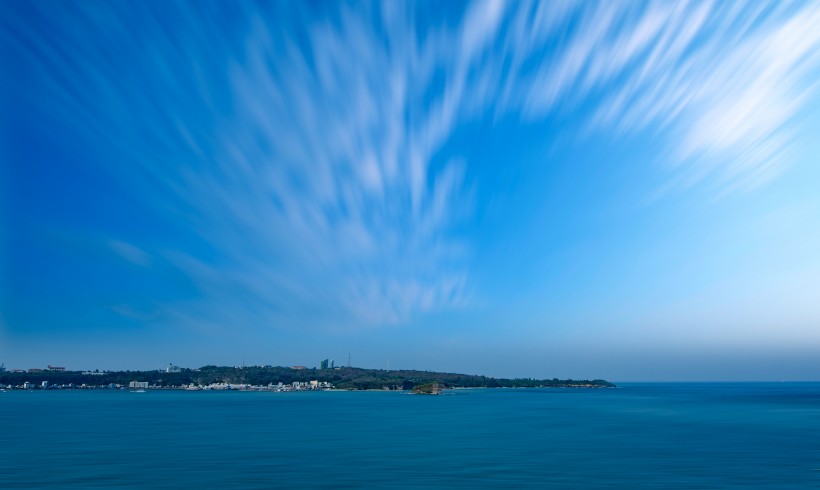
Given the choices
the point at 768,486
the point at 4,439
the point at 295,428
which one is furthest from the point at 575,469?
the point at 4,439

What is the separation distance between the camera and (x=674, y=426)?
79.5 m

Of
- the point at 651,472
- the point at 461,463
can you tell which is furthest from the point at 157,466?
the point at 651,472

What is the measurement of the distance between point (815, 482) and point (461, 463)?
24097 millimetres

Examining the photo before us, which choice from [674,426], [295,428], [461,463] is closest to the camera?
[461,463]

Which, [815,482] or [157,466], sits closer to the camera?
[815,482]

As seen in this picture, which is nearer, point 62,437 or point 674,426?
point 62,437

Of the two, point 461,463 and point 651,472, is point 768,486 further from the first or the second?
point 461,463

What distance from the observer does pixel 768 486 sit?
120ft

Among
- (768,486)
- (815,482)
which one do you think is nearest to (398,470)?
(768,486)

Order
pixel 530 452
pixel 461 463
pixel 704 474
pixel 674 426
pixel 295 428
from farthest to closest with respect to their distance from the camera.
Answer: pixel 674 426
pixel 295 428
pixel 530 452
pixel 461 463
pixel 704 474

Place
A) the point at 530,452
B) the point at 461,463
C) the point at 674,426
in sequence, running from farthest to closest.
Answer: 1. the point at 674,426
2. the point at 530,452
3. the point at 461,463

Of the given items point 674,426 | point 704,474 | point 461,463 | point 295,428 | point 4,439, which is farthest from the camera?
point 674,426

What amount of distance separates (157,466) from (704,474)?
133ft

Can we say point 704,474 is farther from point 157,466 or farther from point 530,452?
point 157,466
